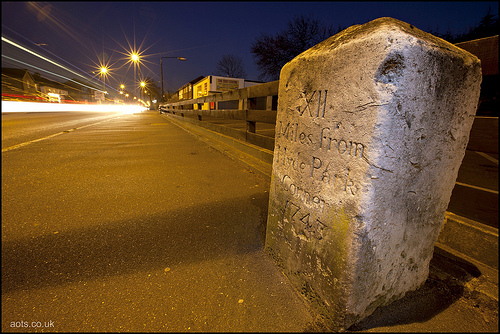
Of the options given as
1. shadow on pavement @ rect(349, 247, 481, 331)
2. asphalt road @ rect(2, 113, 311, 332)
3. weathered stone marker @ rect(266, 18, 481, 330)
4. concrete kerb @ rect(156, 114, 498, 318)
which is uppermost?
weathered stone marker @ rect(266, 18, 481, 330)

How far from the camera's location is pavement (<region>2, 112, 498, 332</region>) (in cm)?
135

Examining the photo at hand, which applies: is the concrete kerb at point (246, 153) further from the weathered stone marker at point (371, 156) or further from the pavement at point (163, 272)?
the weathered stone marker at point (371, 156)

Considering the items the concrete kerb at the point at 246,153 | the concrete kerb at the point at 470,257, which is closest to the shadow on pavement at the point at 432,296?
the concrete kerb at the point at 470,257

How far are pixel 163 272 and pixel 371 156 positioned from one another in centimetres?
164

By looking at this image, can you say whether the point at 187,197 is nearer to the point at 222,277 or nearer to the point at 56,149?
the point at 222,277

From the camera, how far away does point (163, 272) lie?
1729 mm

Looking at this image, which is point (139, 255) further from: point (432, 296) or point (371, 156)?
point (432, 296)

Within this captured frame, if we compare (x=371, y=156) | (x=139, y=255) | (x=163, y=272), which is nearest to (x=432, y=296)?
(x=371, y=156)

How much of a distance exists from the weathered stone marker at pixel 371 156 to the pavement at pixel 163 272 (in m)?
0.20

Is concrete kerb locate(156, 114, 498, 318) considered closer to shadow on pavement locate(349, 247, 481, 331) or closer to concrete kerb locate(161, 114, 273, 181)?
shadow on pavement locate(349, 247, 481, 331)

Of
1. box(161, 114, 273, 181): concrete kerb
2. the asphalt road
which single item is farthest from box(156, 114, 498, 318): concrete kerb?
box(161, 114, 273, 181): concrete kerb

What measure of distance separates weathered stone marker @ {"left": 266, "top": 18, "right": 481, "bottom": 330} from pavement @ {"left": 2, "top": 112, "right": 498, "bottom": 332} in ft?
0.66

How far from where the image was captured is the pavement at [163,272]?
1.35 metres

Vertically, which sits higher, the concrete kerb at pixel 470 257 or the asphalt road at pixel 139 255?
the concrete kerb at pixel 470 257
